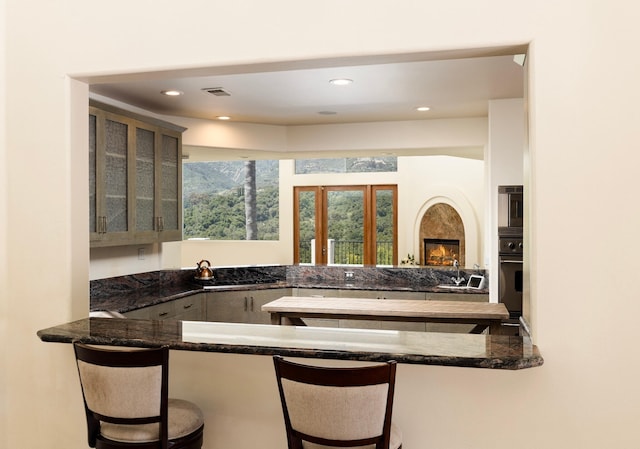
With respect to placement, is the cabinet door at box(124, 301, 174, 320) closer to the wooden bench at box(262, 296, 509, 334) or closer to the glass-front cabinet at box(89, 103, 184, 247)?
the glass-front cabinet at box(89, 103, 184, 247)

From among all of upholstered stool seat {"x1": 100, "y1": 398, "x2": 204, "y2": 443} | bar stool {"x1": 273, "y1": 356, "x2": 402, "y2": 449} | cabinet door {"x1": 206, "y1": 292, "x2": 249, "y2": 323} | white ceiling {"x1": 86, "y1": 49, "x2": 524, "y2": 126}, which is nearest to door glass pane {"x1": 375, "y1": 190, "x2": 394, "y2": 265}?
white ceiling {"x1": 86, "y1": 49, "x2": 524, "y2": 126}

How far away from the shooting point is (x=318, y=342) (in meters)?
2.11

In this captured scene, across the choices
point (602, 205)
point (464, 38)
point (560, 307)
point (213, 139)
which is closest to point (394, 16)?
point (464, 38)

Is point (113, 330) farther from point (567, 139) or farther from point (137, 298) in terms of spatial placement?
point (137, 298)

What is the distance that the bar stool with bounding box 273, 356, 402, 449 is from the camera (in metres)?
1.72

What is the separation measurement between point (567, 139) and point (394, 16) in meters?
0.83

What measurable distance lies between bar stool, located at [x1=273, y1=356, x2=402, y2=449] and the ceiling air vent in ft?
10.3

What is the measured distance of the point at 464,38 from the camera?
7.11ft

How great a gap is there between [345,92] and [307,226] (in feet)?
19.3

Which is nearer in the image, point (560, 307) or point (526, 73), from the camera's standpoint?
point (560, 307)

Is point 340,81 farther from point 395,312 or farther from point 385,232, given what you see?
point 385,232

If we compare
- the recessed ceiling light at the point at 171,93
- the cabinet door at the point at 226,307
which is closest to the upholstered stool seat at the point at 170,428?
the recessed ceiling light at the point at 171,93

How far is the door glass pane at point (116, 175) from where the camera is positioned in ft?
14.0

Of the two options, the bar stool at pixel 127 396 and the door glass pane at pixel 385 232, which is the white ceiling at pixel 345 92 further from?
the door glass pane at pixel 385 232
